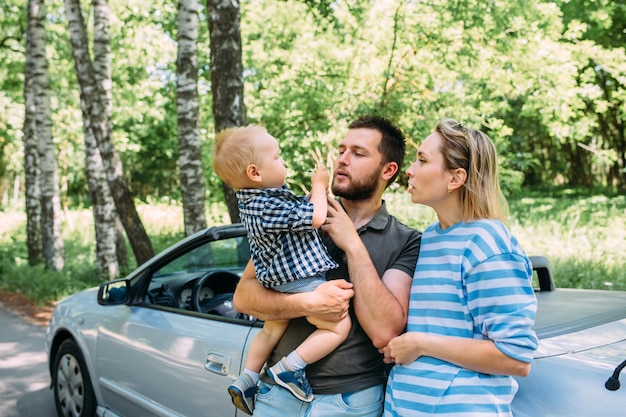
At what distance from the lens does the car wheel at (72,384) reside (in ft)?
15.7

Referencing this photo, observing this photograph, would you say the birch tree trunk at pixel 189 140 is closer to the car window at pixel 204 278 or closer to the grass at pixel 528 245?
the car window at pixel 204 278

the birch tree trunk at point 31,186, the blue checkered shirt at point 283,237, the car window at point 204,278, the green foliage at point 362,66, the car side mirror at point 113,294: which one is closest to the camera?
the blue checkered shirt at point 283,237

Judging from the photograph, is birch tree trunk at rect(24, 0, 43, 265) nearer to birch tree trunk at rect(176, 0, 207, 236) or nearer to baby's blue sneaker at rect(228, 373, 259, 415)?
birch tree trunk at rect(176, 0, 207, 236)

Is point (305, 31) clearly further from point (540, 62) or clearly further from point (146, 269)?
point (146, 269)

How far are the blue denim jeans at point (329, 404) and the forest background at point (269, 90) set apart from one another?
15.7ft

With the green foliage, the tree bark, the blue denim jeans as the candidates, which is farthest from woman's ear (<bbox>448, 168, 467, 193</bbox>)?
the tree bark

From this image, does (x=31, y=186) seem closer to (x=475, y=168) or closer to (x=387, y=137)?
(x=387, y=137)

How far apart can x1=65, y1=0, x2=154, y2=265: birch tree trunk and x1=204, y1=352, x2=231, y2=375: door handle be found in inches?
279

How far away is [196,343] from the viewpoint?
354 cm

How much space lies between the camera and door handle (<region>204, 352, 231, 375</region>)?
3.24 m

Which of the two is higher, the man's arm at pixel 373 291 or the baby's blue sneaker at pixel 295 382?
the man's arm at pixel 373 291

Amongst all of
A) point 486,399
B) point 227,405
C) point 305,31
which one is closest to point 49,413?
point 227,405

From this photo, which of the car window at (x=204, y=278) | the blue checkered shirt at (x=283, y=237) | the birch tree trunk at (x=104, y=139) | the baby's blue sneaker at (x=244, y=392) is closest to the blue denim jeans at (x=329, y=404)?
the baby's blue sneaker at (x=244, y=392)

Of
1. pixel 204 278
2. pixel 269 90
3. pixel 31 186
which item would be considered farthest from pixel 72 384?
pixel 269 90
